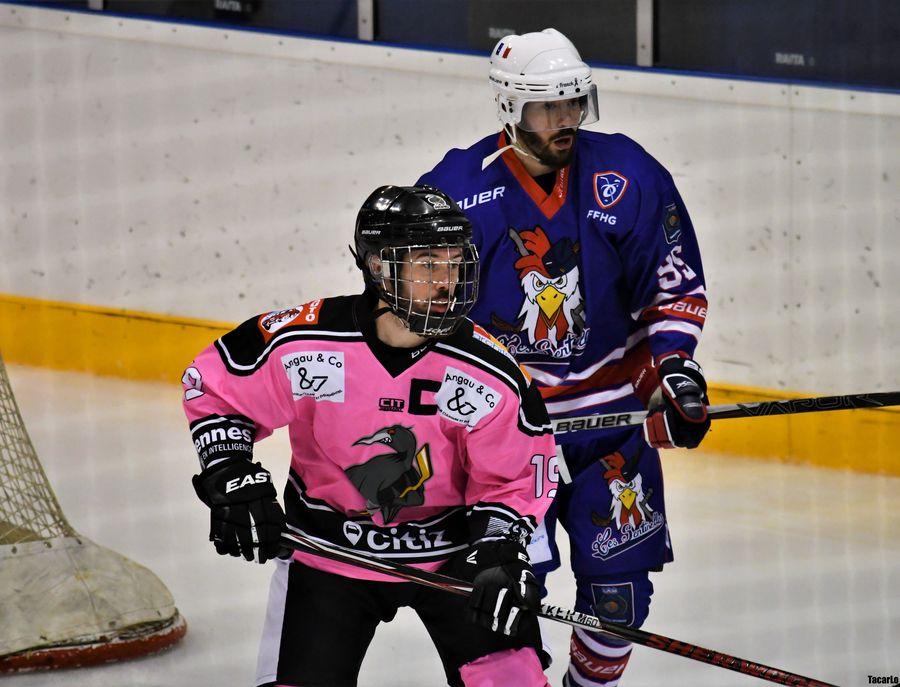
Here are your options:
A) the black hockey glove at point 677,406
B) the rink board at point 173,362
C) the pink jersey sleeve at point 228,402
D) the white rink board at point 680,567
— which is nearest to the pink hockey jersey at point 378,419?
the pink jersey sleeve at point 228,402

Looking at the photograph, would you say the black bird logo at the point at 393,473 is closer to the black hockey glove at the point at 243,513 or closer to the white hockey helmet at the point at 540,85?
the black hockey glove at the point at 243,513

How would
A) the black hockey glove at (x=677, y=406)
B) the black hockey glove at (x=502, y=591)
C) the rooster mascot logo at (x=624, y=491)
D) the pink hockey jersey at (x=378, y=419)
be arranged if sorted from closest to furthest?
the black hockey glove at (x=502, y=591)
the pink hockey jersey at (x=378, y=419)
the black hockey glove at (x=677, y=406)
the rooster mascot logo at (x=624, y=491)

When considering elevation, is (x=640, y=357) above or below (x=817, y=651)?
above

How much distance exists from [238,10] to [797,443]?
2.50 meters

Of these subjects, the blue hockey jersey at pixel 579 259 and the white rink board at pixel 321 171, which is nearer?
the blue hockey jersey at pixel 579 259

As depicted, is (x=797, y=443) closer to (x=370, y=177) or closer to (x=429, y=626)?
(x=370, y=177)

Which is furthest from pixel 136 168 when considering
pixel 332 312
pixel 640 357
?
pixel 332 312

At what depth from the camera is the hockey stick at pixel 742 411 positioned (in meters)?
3.05

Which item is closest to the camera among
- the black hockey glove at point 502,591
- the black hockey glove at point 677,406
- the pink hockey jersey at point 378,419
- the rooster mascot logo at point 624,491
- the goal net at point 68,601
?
the black hockey glove at point 502,591

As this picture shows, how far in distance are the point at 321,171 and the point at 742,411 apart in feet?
9.45

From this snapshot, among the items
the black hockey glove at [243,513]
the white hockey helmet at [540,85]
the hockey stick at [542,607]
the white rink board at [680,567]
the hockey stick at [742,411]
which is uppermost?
the white hockey helmet at [540,85]

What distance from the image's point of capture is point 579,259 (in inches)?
120

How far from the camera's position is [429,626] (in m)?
2.62

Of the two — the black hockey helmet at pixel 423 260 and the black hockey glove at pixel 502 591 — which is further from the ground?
the black hockey helmet at pixel 423 260
